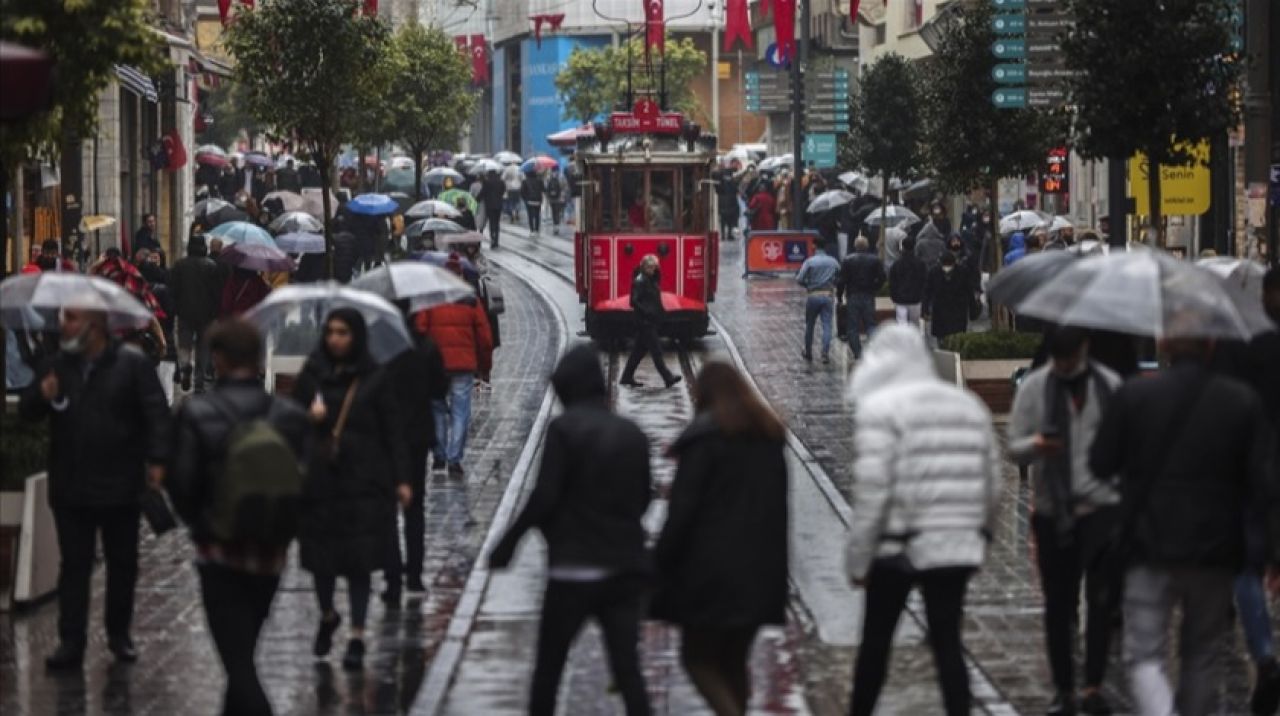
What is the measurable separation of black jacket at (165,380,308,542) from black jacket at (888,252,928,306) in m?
23.2

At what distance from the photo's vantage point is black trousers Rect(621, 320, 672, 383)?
31.4 metres

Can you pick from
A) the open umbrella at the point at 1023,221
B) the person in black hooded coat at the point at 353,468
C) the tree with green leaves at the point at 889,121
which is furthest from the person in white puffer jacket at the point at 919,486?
the tree with green leaves at the point at 889,121

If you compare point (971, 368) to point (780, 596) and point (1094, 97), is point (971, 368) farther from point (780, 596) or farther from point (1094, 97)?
point (780, 596)

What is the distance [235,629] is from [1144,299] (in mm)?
3730

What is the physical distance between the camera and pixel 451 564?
675 inches

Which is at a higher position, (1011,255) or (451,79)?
(451,79)

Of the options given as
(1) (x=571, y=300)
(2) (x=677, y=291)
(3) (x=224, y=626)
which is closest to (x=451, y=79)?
(1) (x=571, y=300)

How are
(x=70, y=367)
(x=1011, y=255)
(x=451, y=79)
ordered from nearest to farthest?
(x=70, y=367), (x=1011, y=255), (x=451, y=79)

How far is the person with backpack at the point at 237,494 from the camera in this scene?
410 inches

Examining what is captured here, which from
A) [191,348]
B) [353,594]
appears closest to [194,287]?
[191,348]

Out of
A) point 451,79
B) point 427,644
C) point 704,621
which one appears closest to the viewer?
point 704,621

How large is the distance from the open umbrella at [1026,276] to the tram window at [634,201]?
23.7 m

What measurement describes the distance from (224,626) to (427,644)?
3472 mm

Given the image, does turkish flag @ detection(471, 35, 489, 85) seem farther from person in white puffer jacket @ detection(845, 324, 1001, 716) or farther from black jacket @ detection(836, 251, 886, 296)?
person in white puffer jacket @ detection(845, 324, 1001, 716)
